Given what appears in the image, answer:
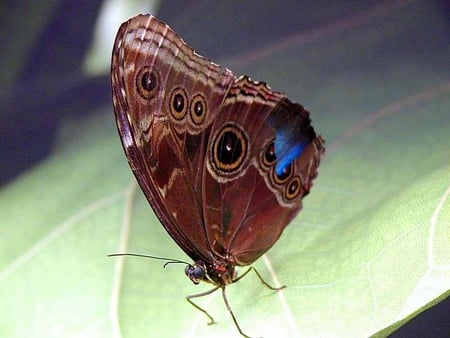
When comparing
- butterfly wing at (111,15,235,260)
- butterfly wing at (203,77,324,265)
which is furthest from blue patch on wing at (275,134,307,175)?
butterfly wing at (111,15,235,260)

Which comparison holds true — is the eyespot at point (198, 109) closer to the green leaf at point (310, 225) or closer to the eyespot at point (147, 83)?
the eyespot at point (147, 83)

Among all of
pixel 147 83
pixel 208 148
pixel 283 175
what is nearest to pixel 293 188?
pixel 283 175

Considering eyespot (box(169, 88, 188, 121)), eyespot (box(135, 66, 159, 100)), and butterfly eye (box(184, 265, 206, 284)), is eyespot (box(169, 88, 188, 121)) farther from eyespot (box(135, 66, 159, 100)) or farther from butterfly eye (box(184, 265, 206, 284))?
butterfly eye (box(184, 265, 206, 284))

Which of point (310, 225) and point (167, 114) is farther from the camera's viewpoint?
point (310, 225)

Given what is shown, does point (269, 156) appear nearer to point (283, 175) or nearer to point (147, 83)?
point (283, 175)

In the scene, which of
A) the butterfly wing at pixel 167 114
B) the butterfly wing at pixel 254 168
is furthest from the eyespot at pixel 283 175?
the butterfly wing at pixel 167 114

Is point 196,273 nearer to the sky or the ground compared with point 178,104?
nearer to the ground
